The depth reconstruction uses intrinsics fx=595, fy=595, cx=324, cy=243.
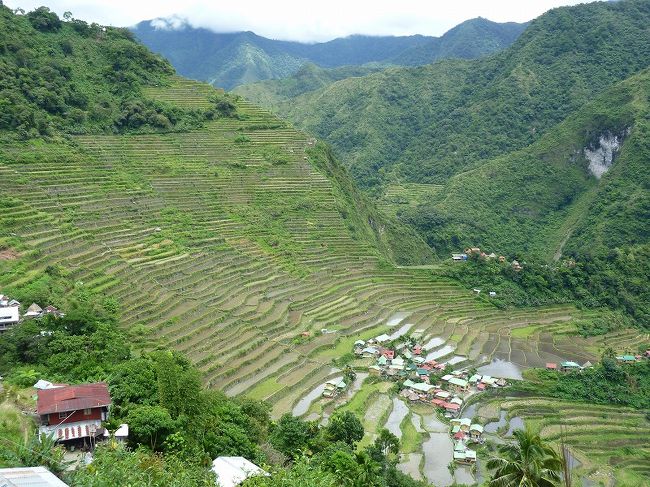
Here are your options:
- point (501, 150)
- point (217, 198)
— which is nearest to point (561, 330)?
point (217, 198)

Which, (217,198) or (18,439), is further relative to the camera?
(217,198)

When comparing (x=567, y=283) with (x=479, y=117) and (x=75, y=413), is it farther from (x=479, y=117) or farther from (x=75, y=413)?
(x=479, y=117)

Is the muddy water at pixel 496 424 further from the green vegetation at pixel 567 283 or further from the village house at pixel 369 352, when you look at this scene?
the green vegetation at pixel 567 283

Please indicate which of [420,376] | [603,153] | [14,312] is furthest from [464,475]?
[603,153]

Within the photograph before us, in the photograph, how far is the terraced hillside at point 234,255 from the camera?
19.5m

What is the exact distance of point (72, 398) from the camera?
10.9 m

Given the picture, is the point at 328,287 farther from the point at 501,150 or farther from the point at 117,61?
the point at 501,150

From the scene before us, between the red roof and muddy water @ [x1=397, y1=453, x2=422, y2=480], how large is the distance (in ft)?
28.7

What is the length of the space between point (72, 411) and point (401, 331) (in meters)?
17.4

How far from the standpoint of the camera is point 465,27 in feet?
572

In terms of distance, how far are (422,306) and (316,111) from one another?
70857 mm

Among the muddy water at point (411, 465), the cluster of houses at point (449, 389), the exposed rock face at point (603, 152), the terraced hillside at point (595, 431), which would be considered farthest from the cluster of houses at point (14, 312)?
the exposed rock face at point (603, 152)

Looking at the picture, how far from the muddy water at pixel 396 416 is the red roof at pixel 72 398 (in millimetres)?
9775

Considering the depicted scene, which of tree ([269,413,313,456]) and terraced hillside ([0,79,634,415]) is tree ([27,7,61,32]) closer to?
terraced hillside ([0,79,634,415])
